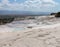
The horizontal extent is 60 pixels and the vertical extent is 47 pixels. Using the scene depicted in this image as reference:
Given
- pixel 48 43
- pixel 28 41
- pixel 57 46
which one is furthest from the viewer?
pixel 28 41

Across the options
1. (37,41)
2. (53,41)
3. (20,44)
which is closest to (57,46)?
(53,41)

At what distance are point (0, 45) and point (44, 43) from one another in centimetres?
202

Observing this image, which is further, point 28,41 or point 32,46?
point 28,41

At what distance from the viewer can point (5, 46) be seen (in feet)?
20.2

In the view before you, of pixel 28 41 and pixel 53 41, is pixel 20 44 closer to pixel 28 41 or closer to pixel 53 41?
pixel 28 41

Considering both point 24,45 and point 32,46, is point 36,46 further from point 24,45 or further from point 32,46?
point 24,45

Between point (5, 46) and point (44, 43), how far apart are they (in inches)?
69.5

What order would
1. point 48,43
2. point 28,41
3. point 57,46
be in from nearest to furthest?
1. point 57,46
2. point 48,43
3. point 28,41

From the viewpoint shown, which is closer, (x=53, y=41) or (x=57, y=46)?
(x=57, y=46)

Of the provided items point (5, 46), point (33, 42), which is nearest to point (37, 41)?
point (33, 42)

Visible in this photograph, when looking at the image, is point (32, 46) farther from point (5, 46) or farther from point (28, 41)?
point (5, 46)

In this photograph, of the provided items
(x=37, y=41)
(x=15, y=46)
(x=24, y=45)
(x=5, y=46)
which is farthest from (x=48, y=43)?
(x=5, y=46)

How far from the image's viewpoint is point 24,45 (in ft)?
20.4

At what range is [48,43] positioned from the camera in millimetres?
6285
